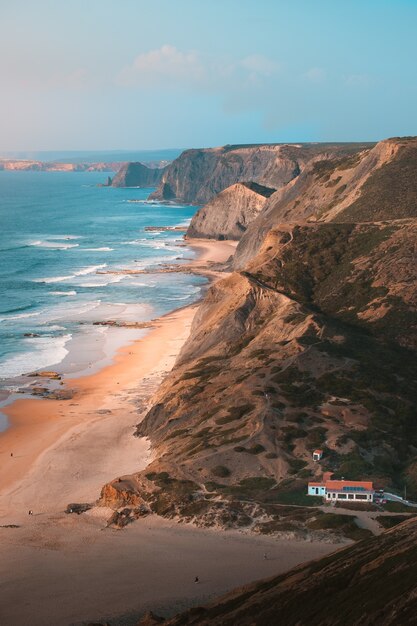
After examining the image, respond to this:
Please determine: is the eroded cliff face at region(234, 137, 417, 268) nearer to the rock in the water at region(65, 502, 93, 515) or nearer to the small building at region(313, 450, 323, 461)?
the small building at region(313, 450, 323, 461)

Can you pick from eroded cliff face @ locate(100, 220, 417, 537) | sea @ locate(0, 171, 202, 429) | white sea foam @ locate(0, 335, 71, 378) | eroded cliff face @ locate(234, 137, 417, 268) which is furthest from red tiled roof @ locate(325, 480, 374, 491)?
eroded cliff face @ locate(234, 137, 417, 268)

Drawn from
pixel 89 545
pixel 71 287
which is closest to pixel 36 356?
pixel 71 287

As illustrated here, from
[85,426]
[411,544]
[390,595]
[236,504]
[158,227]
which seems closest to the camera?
[390,595]

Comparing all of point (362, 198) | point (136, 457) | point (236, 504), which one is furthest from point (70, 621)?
point (362, 198)

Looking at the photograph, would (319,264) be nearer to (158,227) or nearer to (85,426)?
(85,426)

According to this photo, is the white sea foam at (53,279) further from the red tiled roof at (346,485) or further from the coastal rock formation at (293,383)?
the red tiled roof at (346,485)

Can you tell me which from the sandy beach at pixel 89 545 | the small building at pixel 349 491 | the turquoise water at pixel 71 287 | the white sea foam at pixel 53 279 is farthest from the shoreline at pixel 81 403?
the white sea foam at pixel 53 279

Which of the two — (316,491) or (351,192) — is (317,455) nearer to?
(316,491)
